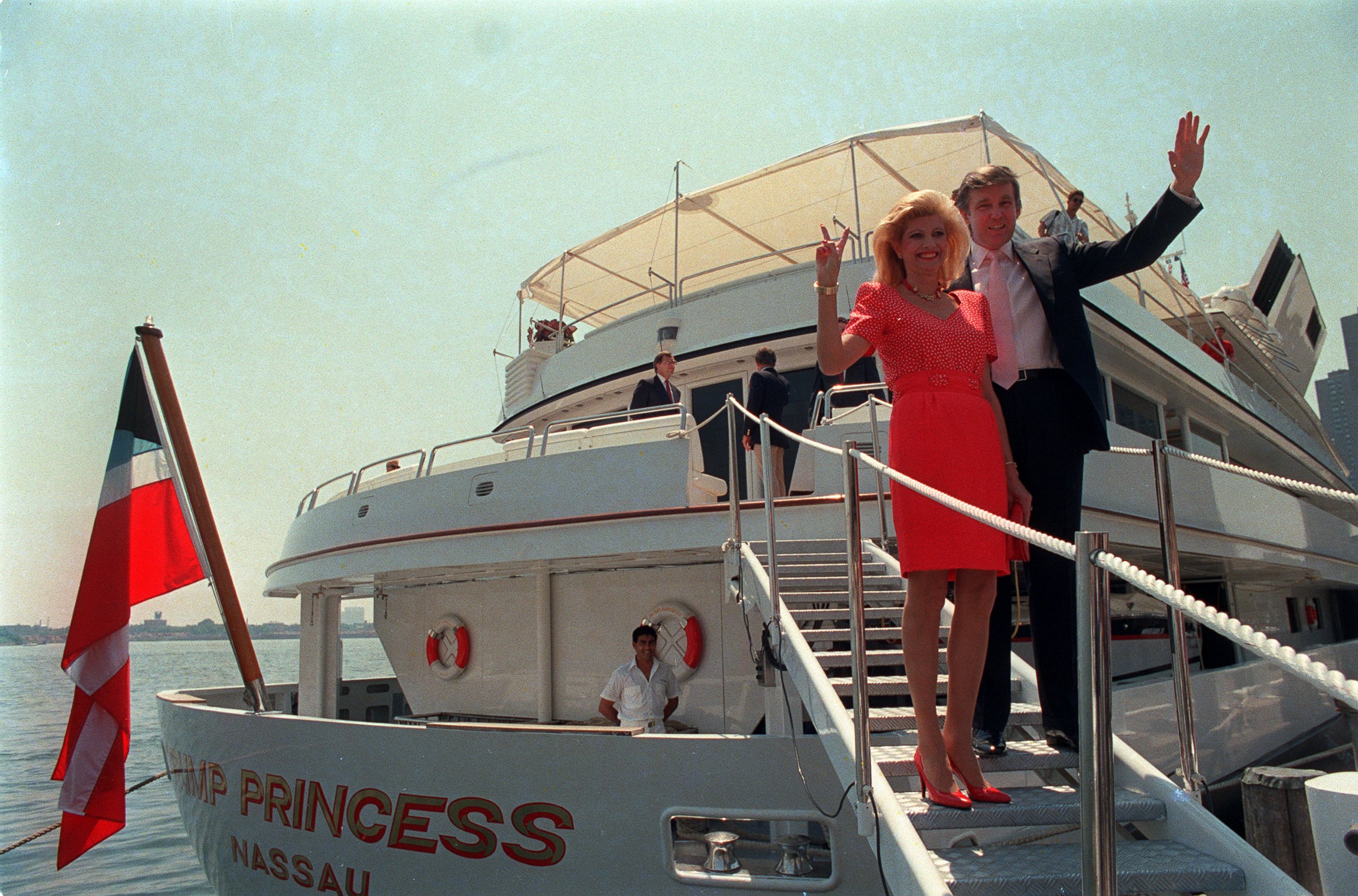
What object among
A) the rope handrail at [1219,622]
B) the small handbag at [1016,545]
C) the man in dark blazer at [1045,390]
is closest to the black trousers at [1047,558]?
the man in dark blazer at [1045,390]

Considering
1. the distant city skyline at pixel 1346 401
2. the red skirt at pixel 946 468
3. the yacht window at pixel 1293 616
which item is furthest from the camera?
the distant city skyline at pixel 1346 401

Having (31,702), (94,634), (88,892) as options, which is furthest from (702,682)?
(31,702)

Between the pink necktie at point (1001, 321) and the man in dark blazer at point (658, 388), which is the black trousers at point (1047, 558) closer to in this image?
the pink necktie at point (1001, 321)

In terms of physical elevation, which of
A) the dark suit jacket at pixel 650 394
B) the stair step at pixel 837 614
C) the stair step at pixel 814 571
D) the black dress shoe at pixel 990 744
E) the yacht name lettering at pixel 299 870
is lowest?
the yacht name lettering at pixel 299 870

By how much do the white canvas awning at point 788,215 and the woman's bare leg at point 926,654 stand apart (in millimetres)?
5515

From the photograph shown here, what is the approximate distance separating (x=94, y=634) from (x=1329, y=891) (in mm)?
6320

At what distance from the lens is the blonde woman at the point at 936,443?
210cm

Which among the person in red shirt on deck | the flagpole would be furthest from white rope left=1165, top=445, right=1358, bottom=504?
the person in red shirt on deck

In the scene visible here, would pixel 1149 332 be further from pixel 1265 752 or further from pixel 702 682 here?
pixel 702 682

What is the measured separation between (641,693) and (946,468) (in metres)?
3.56

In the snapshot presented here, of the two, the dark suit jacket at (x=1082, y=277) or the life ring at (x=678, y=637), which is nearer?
the dark suit jacket at (x=1082, y=277)

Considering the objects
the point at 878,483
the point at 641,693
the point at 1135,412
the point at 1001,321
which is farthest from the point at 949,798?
the point at 1135,412

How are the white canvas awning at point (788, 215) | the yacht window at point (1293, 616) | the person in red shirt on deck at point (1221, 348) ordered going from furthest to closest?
the yacht window at point (1293, 616) < the person in red shirt on deck at point (1221, 348) < the white canvas awning at point (788, 215)

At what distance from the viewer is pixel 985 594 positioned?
6.98 ft
